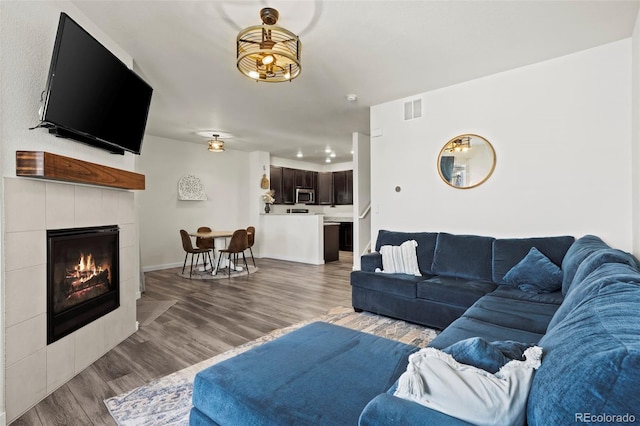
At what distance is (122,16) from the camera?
239 cm

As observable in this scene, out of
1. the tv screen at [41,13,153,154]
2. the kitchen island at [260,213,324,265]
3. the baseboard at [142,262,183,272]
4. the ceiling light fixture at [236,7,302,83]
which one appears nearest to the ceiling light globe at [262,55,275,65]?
the ceiling light fixture at [236,7,302,83]

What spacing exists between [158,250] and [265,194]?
278 centimetres

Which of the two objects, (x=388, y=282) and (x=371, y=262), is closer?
(x=388, y=282)

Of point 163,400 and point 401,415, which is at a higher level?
point 401,415

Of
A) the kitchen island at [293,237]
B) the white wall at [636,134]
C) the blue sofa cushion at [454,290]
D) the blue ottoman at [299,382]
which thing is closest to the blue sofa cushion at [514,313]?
the blue sofa cushion at [454,290]

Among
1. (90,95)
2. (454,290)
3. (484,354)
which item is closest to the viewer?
(484,354)

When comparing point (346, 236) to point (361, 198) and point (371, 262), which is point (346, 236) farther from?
point (371, 262)

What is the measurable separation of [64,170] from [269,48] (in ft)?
5.22

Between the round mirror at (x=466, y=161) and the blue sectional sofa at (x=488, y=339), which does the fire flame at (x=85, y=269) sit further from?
the round mirror at (x=466, y=161)

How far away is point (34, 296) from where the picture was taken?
1.91 meters

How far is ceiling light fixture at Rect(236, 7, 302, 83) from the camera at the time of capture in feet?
7.27

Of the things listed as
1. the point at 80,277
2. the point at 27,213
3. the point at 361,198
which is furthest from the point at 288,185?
the point at 27,213

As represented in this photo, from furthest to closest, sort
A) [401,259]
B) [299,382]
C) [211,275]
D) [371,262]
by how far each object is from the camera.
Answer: [211,275] → [371,262] → [401,259] → [299,382]

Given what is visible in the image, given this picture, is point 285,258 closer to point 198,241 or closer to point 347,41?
point 198,241
